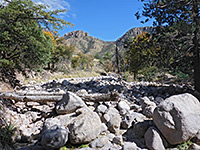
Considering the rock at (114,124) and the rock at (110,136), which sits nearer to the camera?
the rock at (110,136)

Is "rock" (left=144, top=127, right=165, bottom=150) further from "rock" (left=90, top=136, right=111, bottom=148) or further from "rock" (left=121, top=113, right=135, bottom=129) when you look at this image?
"rock" (left=90, top=136, right=111, bottom=148)

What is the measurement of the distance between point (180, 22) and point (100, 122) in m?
4.53

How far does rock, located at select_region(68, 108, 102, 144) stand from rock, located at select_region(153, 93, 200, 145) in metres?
1.47

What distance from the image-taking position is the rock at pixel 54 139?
10.1 feet

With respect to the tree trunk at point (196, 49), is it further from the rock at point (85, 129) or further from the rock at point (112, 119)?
the rock at point (85, 129)

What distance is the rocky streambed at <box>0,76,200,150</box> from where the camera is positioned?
10.1 feet

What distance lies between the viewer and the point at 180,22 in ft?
16.6

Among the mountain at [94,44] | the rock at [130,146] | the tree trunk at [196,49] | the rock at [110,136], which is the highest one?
the mountain at [94,44]

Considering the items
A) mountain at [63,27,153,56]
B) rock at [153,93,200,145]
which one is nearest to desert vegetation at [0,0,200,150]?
rock at [153,93,200,145]

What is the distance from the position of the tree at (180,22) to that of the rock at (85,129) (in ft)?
14.3

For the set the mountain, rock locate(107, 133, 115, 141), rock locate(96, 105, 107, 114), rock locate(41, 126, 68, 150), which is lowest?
rock locate(107, 133, 115, 141)

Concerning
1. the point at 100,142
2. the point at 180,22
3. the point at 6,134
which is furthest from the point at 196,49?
the point at 6,134

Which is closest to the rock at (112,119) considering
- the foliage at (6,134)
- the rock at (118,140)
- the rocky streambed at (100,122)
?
the rocky streambed at (100,122)

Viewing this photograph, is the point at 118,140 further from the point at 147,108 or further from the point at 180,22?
the point at 180,22
